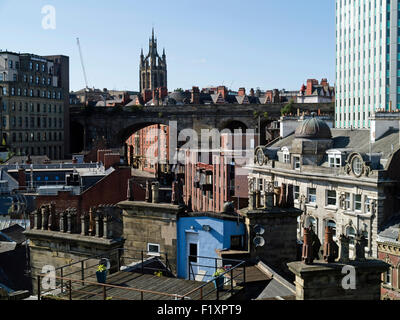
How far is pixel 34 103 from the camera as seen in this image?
9325 cm

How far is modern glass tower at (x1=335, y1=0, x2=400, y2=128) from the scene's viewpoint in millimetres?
89125

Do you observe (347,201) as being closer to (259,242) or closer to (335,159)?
(335,159)

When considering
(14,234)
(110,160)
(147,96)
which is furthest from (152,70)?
(14,234)

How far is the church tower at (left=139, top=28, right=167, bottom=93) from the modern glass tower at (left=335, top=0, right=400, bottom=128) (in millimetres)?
82327

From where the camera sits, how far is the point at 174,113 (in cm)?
9381

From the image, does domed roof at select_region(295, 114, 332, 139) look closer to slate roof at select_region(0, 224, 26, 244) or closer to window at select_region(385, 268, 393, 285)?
window at select_region(385, 268, 393, 285)

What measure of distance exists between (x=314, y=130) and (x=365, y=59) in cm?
6048

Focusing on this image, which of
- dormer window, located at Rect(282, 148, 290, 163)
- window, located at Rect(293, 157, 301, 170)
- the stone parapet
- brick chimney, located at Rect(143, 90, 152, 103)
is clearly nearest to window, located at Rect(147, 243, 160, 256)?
the stone parapet

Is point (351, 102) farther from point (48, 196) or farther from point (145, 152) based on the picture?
point (48, 196)

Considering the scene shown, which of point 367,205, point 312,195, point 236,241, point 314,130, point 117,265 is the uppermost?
point 314,130

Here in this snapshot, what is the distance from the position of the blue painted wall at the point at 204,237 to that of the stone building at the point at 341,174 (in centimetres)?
1583

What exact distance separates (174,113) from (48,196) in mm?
64323

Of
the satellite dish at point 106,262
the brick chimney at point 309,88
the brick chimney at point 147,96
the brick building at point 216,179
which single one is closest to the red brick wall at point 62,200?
the brick building at point 216,179

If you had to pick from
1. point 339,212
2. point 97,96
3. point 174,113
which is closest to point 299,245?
point 339,212
